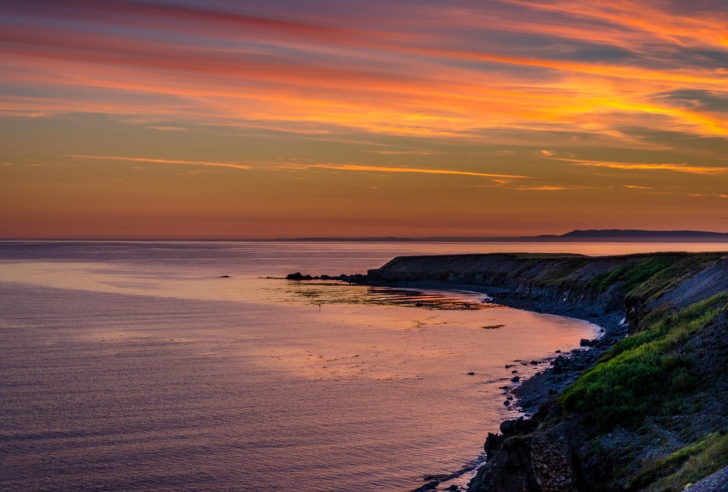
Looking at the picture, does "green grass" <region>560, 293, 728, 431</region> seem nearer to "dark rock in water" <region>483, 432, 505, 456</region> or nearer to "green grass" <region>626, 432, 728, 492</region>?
"dark rock in water" <region>483, 432, 505, 456</region>

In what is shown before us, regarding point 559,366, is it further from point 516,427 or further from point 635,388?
point 516,427

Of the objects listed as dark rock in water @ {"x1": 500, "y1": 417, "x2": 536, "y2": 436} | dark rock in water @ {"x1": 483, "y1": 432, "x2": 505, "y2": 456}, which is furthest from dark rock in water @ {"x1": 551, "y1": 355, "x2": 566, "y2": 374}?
dark rock in water @ {"x1": 483, "y1": 432, "x2": 505, "y2": 456}

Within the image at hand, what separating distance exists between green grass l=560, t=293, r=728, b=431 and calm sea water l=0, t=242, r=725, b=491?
437 centimetres

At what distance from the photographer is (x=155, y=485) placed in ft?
72.4

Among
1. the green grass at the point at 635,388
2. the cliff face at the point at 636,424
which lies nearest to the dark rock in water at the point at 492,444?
the cliff face at the point at 636,424

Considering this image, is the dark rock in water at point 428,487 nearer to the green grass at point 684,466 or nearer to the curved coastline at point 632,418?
the curved coastline at point 632,418

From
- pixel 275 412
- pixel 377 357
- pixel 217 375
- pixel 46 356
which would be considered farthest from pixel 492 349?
pixel 46 356

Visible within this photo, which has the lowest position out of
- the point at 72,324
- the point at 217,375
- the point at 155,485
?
the point at 155,485

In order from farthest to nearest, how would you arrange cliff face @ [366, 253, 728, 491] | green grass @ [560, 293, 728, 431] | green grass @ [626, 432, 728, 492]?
green grass @ [560, 293, 728, 431]
cliff face @ [366, 253, 728, 491]
green grass @ [626, 432, 728, 492]

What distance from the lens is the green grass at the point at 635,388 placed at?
23.5m

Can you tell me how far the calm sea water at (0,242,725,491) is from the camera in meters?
23.7

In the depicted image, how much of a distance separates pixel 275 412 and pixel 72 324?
37.6 metres

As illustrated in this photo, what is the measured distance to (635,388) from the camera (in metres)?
24.8

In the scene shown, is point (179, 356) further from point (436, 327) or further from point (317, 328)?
point (436, 327)
